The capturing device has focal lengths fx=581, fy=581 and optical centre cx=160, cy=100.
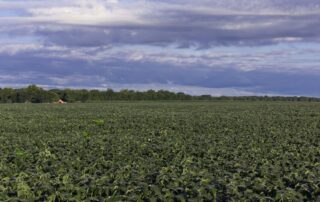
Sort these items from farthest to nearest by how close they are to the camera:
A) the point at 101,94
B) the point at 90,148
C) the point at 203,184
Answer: the point at 101,94 < the point at 90,148 < the point at 203,184

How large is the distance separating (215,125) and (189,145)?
13935mm

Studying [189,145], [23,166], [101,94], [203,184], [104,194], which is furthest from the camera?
[101,94]

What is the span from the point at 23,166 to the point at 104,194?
17.2 feet

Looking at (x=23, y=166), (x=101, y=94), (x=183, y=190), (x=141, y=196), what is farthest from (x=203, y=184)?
(x=101, y=94)

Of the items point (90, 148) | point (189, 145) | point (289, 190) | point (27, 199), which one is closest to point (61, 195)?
point (27, 199)

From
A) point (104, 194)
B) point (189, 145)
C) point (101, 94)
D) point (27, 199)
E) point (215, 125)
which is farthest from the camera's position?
point (101, 94)

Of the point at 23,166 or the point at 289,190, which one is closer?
the point at 289,190

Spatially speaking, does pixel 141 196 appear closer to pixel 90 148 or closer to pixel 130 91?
pixel 90 148

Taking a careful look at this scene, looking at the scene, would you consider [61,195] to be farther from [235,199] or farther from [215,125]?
[215,125]

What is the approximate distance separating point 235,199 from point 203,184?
1.03m

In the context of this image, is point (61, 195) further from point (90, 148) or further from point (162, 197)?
point (90, 148)

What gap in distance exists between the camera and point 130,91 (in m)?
152

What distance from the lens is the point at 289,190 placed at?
8469 millimetres

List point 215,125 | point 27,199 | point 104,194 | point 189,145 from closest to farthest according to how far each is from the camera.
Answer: point 27,199 < point 104,194 < point 189,145 < point 215,125
